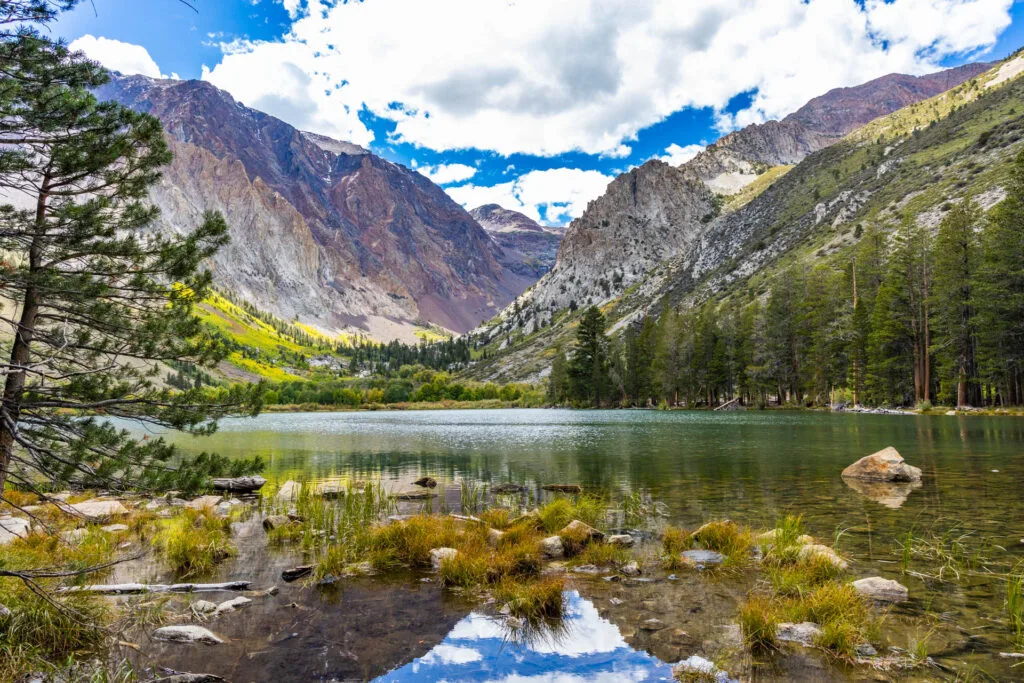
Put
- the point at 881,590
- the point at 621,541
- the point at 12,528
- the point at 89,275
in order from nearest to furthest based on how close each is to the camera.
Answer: the point at 89,275
the point at 881,590
the point at 621,541
the point at 12,528

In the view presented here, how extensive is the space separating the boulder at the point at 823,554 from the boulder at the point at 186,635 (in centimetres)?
982

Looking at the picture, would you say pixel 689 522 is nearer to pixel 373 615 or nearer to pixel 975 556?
pixel 975 556

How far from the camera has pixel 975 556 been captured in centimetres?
991

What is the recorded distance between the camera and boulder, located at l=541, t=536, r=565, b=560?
11.4 meters

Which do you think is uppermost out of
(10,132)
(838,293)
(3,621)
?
(838,293)

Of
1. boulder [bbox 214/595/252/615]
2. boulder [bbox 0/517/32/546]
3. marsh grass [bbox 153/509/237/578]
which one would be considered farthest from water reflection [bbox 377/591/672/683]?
boulder [bbox 0/517/32/546]

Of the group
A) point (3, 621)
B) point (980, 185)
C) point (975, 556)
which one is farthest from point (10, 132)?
point (980, 185)

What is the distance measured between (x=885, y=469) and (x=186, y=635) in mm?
21851

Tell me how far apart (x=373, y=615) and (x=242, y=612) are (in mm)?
2129

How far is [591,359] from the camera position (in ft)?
364

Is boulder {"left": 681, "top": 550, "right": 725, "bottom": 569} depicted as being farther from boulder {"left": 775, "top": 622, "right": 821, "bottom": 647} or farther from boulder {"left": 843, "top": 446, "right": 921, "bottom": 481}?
boulder {"left": 843, "top": 446, "right": 921, "bottom": 481}

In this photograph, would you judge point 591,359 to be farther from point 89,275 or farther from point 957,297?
point 89,275

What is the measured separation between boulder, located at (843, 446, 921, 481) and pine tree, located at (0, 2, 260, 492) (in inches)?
827

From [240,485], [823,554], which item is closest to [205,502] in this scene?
[240,485]
